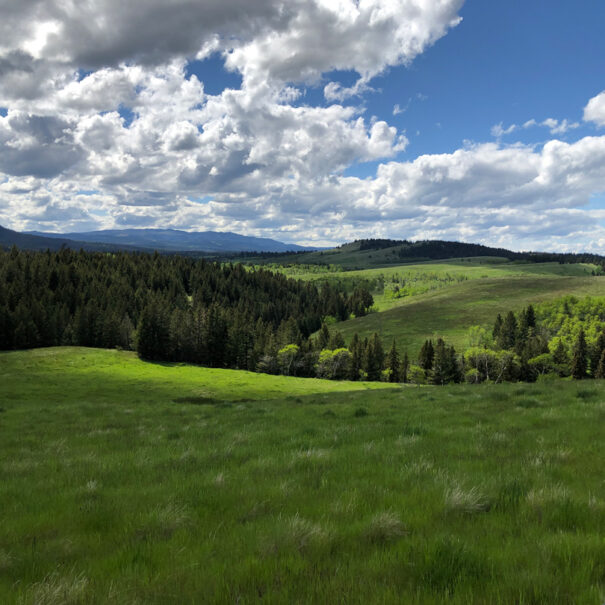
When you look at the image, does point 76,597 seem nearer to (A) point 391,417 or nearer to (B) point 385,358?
(A) point 391,417

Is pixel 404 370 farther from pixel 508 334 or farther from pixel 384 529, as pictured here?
Answer: pixel 384 529

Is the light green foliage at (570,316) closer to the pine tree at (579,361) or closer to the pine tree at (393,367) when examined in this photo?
the pine tree at (579,361)

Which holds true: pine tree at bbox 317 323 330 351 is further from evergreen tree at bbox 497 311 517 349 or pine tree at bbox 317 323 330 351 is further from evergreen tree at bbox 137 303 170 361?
evergreen tree at bbox 497 311 517 349

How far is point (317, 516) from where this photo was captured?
17.0 feet

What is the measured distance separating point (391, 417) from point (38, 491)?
1142cm

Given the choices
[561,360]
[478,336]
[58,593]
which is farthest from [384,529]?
[478,336]

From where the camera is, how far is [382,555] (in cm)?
388

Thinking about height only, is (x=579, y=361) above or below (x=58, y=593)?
below

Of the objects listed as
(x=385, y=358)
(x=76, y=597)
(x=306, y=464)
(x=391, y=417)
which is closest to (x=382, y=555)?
(x=76, y=597)

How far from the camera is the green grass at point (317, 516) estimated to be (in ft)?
11.3

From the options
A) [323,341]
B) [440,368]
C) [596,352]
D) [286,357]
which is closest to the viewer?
[440,368]

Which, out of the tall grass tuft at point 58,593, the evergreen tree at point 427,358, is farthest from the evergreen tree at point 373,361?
the tall grass tuft at point 58,593

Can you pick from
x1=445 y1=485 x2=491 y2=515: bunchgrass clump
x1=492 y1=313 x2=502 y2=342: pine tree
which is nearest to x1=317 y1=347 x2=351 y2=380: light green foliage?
x1=492 y1=313 x2=502 y2=342: pine tree

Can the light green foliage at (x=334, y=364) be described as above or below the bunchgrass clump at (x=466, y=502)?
below
